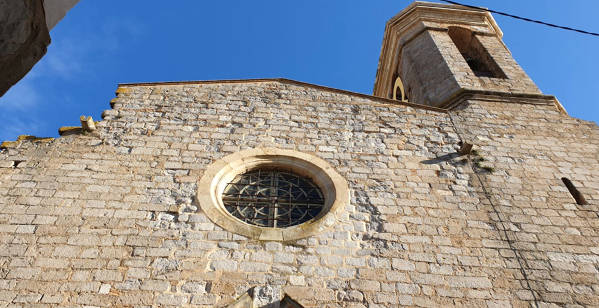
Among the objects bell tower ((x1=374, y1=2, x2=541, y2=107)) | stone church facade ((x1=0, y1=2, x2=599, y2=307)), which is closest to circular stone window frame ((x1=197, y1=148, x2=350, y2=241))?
stone church facade ((x1=0, y1=2, x2=599, y2=307))

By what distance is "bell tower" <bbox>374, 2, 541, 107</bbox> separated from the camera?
8664 mm

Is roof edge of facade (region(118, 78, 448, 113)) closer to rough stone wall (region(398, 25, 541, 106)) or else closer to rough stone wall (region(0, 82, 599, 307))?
rough stone wall (region(0, 82, 599, 307))

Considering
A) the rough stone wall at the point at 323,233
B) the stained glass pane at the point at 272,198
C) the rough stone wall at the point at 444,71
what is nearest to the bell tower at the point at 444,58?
the rough stone wall at the point at 444,71

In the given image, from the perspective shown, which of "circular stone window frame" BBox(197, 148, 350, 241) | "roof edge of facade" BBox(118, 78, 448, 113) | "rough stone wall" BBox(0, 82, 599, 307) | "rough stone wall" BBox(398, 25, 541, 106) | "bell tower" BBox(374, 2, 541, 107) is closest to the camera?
"rough stone wall" BBox(0, 82, 599, 307)

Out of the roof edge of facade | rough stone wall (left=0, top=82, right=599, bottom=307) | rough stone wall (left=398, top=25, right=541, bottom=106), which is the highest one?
rough stone wall (left=398, top=25, right=541, bottom=106)

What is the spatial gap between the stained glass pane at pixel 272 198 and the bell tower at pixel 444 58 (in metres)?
3.77

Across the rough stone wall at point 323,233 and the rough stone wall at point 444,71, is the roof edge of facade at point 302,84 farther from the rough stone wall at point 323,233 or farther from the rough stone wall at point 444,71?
the rough stone wall at point 444,71

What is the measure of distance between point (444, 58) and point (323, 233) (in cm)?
600

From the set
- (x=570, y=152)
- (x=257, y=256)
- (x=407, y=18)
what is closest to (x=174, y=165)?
(x=257, y=256)

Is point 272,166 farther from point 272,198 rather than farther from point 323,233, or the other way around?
point 323,233

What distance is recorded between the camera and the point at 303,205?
553cm

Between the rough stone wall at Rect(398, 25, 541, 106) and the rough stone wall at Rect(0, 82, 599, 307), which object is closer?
the rough stone wall at Rect(0, 82, 599, 307)

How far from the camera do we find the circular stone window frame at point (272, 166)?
15.9ft

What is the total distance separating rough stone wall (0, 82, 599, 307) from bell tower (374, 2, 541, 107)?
1.62 meters
